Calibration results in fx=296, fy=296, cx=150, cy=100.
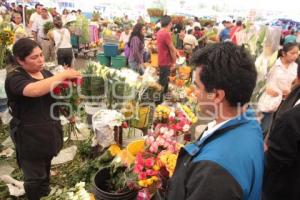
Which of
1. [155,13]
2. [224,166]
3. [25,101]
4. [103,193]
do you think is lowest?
[103,193]

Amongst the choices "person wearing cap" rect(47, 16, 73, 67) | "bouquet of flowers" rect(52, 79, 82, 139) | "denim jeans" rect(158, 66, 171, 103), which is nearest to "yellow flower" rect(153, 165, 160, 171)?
"bouquet of flowers" rect(52, 79, 82, 139)

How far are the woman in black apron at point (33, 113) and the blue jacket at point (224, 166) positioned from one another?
124 cm

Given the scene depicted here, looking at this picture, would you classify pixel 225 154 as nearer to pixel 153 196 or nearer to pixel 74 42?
pixel 153 196

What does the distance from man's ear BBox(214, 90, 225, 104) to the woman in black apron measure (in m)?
1.22

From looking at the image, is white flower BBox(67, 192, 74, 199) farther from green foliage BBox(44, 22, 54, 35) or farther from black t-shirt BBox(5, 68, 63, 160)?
green foliage BBox(44, 22, 54, 35)

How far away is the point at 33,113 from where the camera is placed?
7.14 ft

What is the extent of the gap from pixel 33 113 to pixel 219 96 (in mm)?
1519

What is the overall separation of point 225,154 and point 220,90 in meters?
0.26

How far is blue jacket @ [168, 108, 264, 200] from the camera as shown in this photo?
0.96m

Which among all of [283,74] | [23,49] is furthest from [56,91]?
[283,74]

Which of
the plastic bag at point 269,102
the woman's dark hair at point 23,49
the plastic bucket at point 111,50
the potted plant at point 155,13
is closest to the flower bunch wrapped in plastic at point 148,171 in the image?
the woman's dark hair at point 23,49

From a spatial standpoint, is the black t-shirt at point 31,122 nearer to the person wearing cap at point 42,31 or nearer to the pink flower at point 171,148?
the pink flower at point 171,148

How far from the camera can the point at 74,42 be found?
983cm

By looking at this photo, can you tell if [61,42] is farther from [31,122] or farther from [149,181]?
[149,181]
